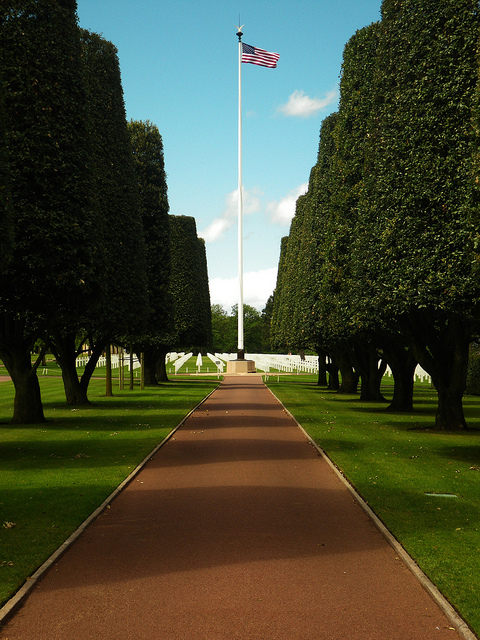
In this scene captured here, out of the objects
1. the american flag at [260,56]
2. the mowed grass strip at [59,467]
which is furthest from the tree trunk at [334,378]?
the american flag at [260,56]

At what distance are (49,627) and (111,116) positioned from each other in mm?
22364

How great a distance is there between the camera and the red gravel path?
184 inches

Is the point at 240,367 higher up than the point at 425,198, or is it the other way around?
the point at 425,198

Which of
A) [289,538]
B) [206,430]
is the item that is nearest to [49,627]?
[289,538]

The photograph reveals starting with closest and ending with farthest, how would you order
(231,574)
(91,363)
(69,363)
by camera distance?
1. (231,574)
2. (69,363)
3. (91,363)

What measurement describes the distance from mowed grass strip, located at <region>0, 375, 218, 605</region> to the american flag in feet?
97.9

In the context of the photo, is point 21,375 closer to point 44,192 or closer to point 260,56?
point 44,192

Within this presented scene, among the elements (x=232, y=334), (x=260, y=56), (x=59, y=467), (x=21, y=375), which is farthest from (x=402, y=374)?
(x=232, y=334)

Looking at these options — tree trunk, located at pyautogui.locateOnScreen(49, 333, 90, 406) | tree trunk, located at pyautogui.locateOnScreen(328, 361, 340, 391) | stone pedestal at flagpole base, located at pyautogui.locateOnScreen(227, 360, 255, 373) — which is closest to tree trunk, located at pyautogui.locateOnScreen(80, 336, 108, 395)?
tree trunk, located at pyautogui.locateOnScreen(49, 333, 90, 406)

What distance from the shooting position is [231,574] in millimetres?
5750

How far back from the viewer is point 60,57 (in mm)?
17109

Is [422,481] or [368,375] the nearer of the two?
[422,481]

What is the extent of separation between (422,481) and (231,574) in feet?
17.9

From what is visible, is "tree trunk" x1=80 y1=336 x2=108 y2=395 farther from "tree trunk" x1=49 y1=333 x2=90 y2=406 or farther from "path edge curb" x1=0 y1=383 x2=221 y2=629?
"path edge curb" x1=0 y1=383 x2=221 y2=629
